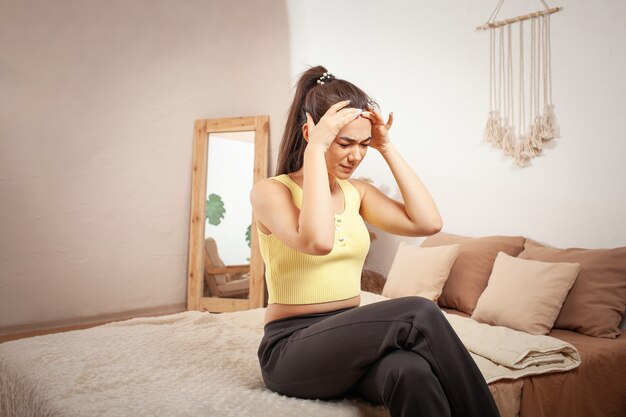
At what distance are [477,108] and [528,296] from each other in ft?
4.20

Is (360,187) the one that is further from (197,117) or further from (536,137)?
(197,117)

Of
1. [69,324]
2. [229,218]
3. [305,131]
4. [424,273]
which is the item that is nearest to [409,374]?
[305,131]

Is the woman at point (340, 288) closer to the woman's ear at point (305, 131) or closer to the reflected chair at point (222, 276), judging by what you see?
the woman's ear at point (305, 131)

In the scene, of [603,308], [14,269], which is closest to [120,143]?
[14,269]

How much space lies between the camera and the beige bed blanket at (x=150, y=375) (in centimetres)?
131

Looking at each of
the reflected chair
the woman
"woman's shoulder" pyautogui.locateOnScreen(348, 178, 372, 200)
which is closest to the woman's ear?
the woman

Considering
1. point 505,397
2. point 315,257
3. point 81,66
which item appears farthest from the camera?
point 81,66

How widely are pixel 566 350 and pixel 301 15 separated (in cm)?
364

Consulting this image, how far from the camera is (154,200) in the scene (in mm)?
4598

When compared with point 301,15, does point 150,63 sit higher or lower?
lower

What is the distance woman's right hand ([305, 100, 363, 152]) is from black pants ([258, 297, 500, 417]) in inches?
18.3

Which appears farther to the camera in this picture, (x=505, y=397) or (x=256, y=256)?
(x=256, y=256)

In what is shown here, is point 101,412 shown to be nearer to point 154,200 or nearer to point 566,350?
point 566,350

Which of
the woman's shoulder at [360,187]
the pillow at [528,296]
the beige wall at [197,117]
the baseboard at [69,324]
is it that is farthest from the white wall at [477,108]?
the baseboard at [69,324]
